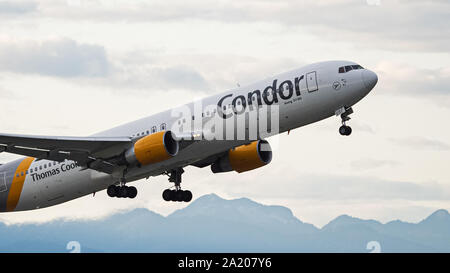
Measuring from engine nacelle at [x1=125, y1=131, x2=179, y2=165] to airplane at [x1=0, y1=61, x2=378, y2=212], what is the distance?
0.18 feet

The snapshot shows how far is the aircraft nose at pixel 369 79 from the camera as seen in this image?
161 ft

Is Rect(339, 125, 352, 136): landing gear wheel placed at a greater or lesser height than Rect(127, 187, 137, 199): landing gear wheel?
greater

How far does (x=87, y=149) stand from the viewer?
52.7m

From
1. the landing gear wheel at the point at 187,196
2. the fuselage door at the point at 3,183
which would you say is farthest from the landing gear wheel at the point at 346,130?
the fuselage door at the point at 3,183

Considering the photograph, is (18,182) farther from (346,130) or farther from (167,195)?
(346,130)

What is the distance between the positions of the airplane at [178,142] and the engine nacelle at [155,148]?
5cm

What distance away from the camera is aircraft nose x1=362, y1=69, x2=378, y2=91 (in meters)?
49.2

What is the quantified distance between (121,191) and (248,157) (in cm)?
835

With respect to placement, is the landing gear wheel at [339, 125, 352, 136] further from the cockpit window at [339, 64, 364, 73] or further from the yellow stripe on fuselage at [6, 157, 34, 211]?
the yellow stripe on fuselage at [6, 157, 34, 211]

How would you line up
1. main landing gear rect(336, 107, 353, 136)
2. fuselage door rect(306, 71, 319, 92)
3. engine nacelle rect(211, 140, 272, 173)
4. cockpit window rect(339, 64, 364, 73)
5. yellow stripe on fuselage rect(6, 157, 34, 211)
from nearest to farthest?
fuselage door rect(306, 71, 319, 92) < cockpit window rect(339, 64, 364, 73) < main landing gear rect(336, 107, 353, 136) < engine nacelle rect(211, 140, 272, 173) < yellow stripe on fuselage rect(6, 157, 34, 211)

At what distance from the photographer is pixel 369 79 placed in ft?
162

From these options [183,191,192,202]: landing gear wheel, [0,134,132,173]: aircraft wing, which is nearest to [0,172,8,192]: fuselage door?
[0,134,132,173]: aircraft wing

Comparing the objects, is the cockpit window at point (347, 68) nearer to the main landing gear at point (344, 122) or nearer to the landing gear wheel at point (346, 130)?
the main landing gear at point (344, 122)
